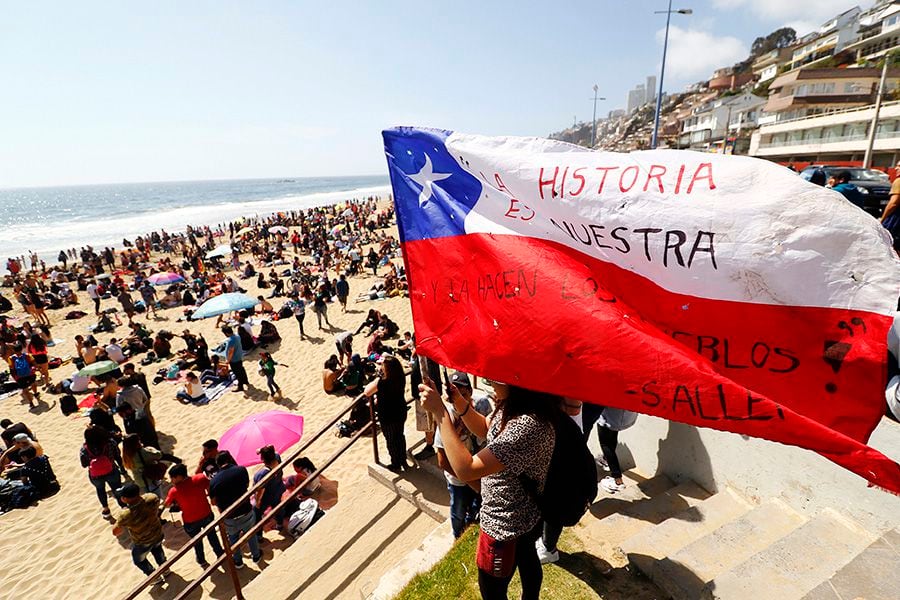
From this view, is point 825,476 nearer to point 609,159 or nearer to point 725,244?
point 725,244

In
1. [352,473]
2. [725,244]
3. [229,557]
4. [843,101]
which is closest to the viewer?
[725,244]

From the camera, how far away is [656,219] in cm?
216

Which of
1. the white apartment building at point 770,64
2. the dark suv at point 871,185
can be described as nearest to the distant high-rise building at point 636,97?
the white apartment building at point 770,64

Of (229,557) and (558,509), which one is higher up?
(558,509)

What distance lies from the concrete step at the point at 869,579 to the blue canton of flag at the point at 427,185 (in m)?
3.01

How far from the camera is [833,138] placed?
36625mm

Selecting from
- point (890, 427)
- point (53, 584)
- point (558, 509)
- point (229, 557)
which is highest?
point (558, 509)

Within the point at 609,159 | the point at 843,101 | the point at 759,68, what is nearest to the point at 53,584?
the point at 609,159

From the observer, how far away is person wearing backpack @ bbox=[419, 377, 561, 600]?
212 cm

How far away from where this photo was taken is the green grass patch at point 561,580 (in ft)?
10.8

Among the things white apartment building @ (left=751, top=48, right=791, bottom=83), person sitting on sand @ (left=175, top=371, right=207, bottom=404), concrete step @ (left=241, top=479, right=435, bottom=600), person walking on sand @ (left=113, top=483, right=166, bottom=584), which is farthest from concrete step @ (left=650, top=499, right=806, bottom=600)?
white apartment building @ (left=751, top=48, right=791, bottom=83)

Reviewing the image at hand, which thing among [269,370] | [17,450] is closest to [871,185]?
[269,370]

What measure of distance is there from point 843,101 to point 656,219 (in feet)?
186

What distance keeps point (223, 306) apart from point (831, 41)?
299ft
